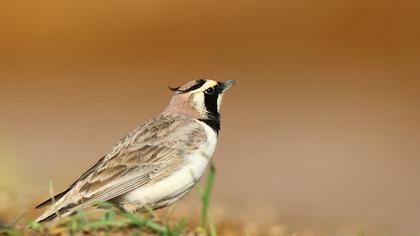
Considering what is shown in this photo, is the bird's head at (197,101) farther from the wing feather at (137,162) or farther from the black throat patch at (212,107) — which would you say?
the wing feather at (137,162)

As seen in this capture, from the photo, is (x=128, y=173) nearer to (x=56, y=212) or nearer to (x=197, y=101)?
(x=56, y=212)

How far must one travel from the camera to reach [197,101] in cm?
781

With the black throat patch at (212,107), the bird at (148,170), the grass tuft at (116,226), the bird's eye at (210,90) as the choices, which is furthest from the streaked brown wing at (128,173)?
the grass tuft at (116,226)

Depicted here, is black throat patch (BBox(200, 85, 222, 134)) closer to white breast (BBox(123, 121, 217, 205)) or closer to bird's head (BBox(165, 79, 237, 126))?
bird's head (BBox(165, 79, 237, 126))

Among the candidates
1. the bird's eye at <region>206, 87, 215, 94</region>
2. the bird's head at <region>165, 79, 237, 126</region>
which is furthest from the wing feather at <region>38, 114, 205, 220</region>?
the bird's eye at <region>206, 87, 215, 94</region>

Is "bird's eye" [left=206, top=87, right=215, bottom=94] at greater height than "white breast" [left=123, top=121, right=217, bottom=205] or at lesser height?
greater

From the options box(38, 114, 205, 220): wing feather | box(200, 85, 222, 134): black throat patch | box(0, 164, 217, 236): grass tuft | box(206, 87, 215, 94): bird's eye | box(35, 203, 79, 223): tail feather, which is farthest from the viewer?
box(206, 87, 215, 94): bird's eye

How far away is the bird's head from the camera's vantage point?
7.77m

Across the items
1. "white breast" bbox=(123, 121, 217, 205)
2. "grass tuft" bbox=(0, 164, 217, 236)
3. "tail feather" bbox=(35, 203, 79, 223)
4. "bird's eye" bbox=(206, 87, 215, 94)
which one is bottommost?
"grass tuft" bbox=(0, 164, 217, 236)

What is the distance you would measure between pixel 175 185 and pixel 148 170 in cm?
25

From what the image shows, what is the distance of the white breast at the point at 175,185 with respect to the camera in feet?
22.9

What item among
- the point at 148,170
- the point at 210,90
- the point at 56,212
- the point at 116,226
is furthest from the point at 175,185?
the point at 116,226

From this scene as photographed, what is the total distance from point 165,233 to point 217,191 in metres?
6.04

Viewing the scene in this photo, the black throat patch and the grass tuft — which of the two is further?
the black throat patch
